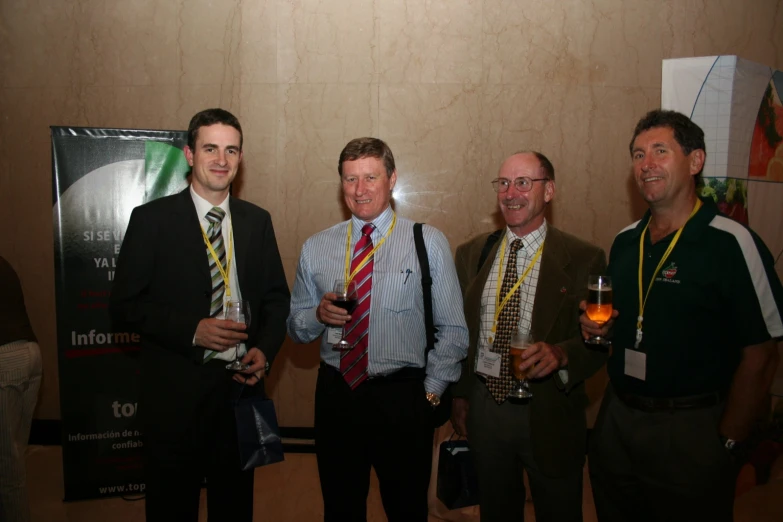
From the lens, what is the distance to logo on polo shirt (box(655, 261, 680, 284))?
2.08m

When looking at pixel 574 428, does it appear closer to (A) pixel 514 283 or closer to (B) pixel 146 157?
(A) pixel 514 283

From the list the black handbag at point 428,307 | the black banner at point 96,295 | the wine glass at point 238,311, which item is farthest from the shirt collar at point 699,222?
the black banner at point 96,295

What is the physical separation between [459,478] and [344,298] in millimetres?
1111

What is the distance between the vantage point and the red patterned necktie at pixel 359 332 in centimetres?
219

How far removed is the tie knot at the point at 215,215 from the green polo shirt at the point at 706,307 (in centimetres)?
180

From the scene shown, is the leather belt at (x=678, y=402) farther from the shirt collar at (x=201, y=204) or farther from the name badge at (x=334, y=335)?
the shirt collar at (x=201, y=204)

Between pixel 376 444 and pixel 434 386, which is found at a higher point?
pixel 434 386

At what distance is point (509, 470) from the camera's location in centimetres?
229

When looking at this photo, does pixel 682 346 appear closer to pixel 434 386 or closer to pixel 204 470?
pixel 434 386

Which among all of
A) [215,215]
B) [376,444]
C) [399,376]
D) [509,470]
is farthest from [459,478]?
[215,215]

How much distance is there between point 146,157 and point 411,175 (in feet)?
6.70

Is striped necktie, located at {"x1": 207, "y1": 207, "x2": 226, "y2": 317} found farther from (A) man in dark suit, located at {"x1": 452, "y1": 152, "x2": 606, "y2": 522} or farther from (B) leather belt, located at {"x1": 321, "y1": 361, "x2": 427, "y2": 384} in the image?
(A) man in dark suit, located at {"x1": 452, "y1": 152, "x2": 606, "y2": 522}

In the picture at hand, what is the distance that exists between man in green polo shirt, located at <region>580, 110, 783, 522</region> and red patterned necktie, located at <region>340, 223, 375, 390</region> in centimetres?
89

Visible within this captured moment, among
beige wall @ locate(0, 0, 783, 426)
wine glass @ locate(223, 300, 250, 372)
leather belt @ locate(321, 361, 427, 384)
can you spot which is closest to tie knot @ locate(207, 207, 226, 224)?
wine glass @ locate(223, 300, 250, 372)
